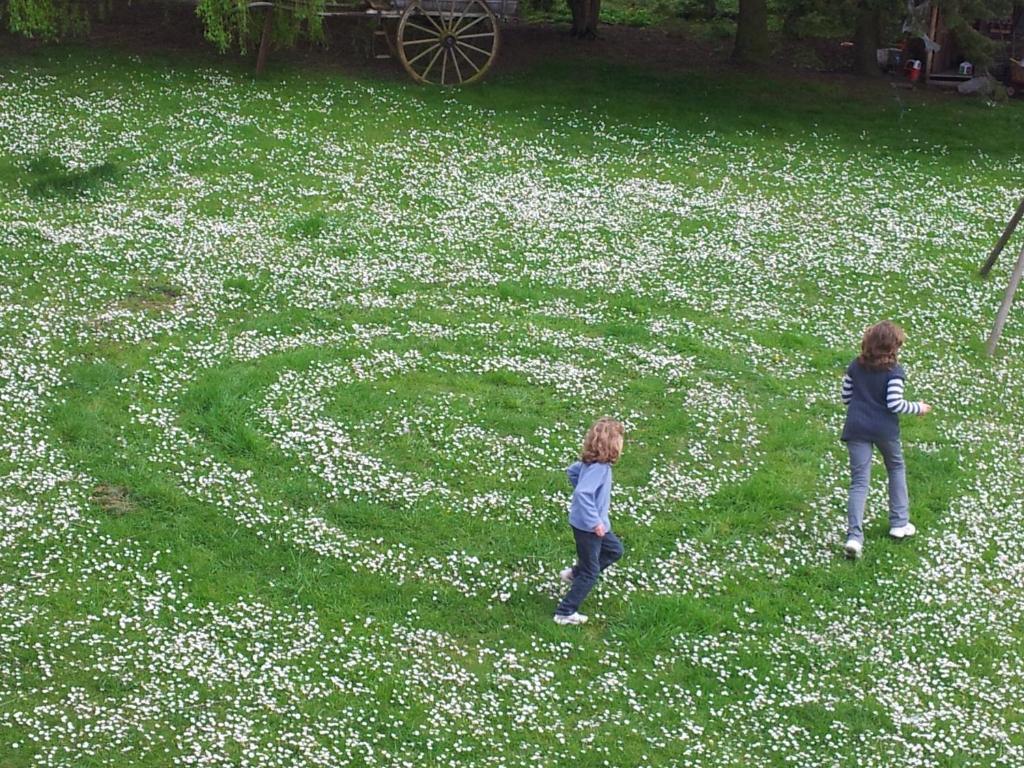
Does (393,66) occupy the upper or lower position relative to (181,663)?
upper

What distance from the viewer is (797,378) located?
1238 cm

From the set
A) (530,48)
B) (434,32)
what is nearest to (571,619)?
(434,32)

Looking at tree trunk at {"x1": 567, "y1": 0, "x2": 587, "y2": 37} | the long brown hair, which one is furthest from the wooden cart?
the long brown hair

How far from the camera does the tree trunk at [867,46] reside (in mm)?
24766

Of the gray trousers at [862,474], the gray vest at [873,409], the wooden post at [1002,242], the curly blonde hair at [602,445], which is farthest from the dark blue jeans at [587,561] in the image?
the wooden post at [1002,242]

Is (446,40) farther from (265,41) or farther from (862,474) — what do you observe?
(862,474)

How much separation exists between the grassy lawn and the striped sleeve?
48.1 inches

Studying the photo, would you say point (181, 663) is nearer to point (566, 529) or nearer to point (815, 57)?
point (566, 529)

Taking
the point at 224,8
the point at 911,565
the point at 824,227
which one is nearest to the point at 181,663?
the point at 911,565

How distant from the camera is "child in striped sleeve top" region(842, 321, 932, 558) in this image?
9.24 meters

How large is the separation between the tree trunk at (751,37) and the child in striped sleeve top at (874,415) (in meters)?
16.9

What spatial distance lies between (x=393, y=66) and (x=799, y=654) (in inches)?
697

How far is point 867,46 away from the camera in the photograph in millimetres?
25266

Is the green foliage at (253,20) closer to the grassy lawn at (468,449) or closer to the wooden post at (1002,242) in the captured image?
the grassy lawn at (468,449)
